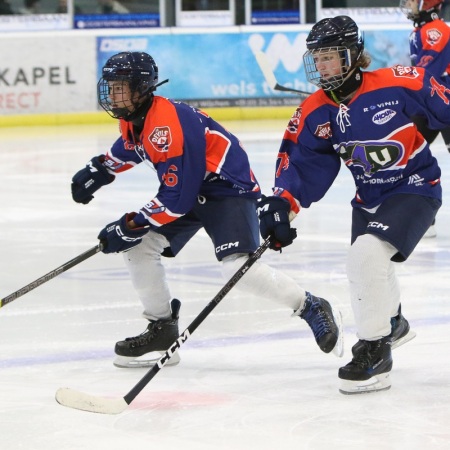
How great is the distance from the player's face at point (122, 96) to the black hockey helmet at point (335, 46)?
51 centimetres

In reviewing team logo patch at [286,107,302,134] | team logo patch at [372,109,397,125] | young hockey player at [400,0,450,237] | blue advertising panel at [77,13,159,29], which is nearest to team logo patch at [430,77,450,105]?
team logo patch at [372,109,397,125]

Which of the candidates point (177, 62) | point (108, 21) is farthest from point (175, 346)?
point (108, 21)

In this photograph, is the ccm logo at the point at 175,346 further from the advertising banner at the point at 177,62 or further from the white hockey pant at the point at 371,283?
the advertising banner at the point at 177,62

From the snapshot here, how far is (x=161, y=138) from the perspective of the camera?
3281mm

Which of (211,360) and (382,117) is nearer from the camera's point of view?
(382,117)

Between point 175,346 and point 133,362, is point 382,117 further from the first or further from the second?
point 133,362

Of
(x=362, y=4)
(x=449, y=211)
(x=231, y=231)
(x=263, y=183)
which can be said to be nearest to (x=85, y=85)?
(x=362, y=4)

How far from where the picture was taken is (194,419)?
Result: 2.96 meters

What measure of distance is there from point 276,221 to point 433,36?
115 inches

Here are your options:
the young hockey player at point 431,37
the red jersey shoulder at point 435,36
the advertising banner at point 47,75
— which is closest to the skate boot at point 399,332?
the young hockey player at point 431,37

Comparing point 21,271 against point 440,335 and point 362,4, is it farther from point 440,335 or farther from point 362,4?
point 362,4

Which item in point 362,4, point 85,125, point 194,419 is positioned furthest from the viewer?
point 362,4

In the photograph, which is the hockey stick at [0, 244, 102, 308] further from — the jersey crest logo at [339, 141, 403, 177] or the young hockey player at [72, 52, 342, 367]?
the jersey crest logo at [339, 141, 403, 177]

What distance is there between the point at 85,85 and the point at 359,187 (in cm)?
810
